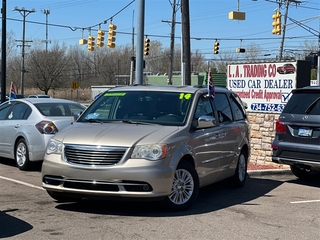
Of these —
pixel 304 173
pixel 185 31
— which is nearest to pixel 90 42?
pixel 185 31

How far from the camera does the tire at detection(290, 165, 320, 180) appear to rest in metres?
11.1

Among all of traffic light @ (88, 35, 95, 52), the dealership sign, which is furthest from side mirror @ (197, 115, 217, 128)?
traffic light @ (88, 35, 95, 52)

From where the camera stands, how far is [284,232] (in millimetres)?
6547

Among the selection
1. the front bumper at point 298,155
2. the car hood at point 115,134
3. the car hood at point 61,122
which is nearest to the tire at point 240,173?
the front bumper at point 298,155

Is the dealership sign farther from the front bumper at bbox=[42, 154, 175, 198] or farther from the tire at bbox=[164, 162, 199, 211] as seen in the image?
the front bumper at bbox=[42, 154, 175, 198]

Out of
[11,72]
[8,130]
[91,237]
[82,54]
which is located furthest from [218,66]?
[91,237]

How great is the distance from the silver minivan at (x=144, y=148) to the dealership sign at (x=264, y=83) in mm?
4633

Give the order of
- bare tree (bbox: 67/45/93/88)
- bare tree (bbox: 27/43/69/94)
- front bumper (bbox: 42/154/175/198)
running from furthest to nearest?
1. bare tree (bbox: 67/45/93/88)
2. bare tree (bbox: 27/43/69/94)
3. front bumper (bbox: 42/154/175/198)

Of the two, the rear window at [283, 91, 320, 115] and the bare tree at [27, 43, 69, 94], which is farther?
the bare tree at [27, 43, 69, 94]

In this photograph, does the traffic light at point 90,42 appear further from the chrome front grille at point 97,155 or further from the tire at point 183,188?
the chrome front grille at point 97,155

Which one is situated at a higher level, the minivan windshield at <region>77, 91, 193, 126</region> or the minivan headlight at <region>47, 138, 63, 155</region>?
the minivan windshield at <region>77, 91, 193, 126</region>

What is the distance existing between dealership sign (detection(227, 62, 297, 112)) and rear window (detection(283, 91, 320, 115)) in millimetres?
2971

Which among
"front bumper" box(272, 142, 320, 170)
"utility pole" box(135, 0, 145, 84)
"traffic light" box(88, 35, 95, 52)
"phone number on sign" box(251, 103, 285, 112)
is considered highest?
"traffic light" box(88, 35, 95, 52)

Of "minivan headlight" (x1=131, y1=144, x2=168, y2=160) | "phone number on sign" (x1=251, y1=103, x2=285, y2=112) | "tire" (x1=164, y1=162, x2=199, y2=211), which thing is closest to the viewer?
"minivan headlight" (x1=131, y1=144, x2=168, y2=160)
